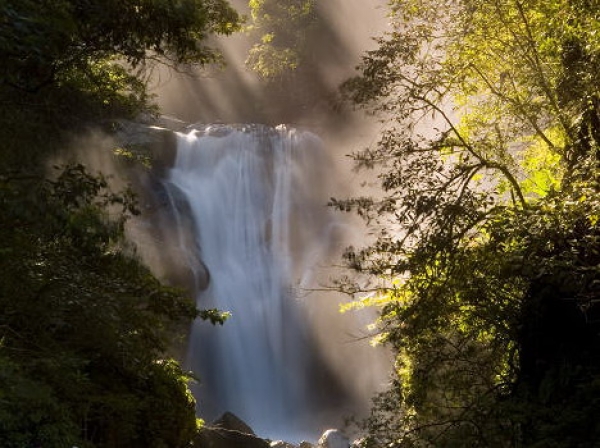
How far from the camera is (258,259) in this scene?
25.4 m

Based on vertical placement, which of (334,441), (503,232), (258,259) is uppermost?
(258,259)

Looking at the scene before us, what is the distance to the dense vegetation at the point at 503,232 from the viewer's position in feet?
16.0

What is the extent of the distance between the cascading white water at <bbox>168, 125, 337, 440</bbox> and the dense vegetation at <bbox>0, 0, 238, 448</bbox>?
44.5ft

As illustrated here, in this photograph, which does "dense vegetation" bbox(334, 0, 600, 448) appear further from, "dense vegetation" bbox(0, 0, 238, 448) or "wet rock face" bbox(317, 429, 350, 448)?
"wet rock face" bbox(317, 429, 350, 448)

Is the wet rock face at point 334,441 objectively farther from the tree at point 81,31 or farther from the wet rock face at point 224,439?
the tree at point 81,31

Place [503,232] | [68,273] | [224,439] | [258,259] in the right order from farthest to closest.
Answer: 1. [258,259]
2. [224,439]
3. [68,273]
4. [503,232]

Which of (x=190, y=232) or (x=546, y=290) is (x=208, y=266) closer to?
(x=190, y=232)

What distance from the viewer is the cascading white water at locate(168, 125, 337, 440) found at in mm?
20641

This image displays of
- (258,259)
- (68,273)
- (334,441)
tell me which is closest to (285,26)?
(258,259)

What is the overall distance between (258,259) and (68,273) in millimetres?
20268

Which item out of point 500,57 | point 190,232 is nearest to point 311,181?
point 190,232

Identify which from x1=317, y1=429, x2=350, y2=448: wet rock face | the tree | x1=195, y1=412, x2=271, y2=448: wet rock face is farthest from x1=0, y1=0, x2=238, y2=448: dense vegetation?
x1=317, y1=429, x2=350, y2=448: wet rock face

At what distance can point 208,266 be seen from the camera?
24.1 m

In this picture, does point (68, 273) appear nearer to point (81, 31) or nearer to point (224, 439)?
point (81, 31)
